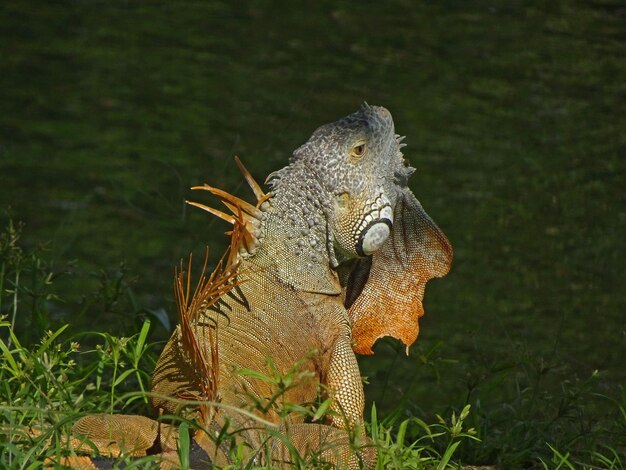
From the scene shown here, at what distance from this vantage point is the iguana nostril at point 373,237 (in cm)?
408

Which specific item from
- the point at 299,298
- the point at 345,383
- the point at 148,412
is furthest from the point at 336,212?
the point at 148,412

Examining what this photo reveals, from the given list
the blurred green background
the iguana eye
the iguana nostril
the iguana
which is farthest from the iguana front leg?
the blurred green background

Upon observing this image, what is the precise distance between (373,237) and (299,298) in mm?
321

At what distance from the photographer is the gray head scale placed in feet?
13.4

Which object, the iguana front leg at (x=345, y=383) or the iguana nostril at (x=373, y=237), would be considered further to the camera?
the iguana nostril at (x=373, y=237)

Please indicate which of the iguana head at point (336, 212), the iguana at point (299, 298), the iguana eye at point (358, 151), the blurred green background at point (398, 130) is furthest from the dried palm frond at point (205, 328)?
the blurred green background at point (398, 130)

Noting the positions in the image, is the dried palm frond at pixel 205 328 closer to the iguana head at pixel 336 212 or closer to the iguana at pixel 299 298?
the iguana at pixel 299 298

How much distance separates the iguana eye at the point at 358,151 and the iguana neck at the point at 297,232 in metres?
0.16

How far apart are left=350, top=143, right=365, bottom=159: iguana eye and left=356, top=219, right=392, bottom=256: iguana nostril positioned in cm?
22

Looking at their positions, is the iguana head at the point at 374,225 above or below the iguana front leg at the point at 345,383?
above

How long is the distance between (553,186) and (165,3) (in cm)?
581

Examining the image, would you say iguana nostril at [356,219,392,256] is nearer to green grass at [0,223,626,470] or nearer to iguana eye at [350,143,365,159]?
iguana eye at [350,143,365,159]

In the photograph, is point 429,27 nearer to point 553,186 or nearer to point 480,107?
point 480,107

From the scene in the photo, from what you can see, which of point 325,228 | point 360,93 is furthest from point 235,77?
point 325,228
